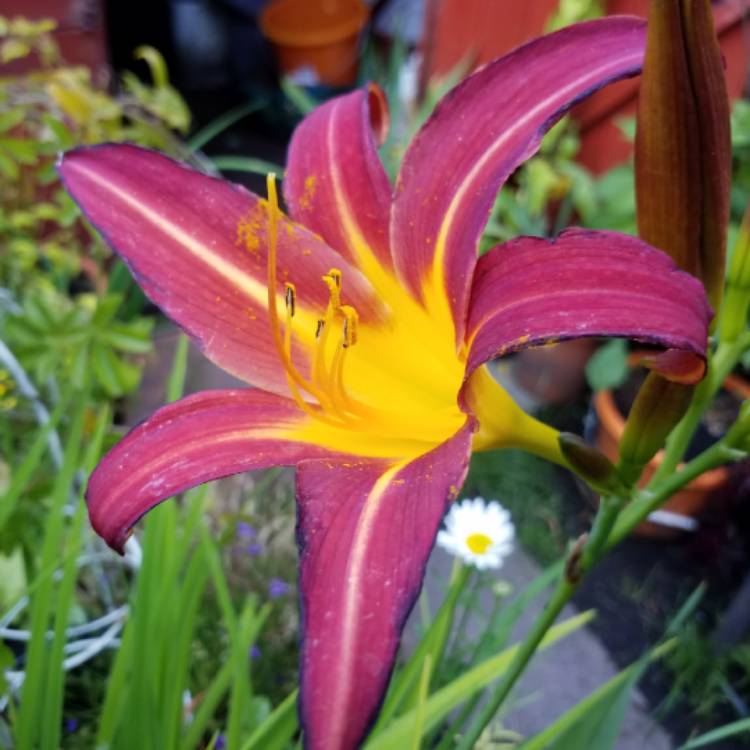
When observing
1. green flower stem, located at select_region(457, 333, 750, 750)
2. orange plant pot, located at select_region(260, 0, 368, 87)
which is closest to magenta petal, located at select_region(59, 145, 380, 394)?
green flower stem, located at select_region(457, 333, 750, 750)

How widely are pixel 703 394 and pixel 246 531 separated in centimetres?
107

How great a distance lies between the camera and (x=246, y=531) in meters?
1.48

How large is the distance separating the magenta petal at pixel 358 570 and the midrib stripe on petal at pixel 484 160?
0.12 metres

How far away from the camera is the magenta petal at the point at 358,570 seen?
360 mm

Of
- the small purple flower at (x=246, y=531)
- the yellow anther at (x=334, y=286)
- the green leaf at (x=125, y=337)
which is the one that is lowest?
the small purple flower at (x=246, y=531)

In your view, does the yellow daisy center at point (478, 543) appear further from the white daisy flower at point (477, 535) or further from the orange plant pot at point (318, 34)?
the orange plant pot at point (318, 34)

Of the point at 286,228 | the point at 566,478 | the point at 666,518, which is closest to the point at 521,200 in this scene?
the point at 566,478

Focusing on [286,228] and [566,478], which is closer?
[286,228]

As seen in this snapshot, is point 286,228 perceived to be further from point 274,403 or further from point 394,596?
point 394,596

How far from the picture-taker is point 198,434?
0.51 metres

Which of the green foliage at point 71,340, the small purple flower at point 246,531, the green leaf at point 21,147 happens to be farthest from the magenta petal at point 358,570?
the small purple flower at point 246,531

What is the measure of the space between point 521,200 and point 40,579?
1.59 meters

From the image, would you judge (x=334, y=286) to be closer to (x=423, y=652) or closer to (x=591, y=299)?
(x=591, y=299)

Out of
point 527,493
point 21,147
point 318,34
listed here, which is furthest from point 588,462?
point 318,34
